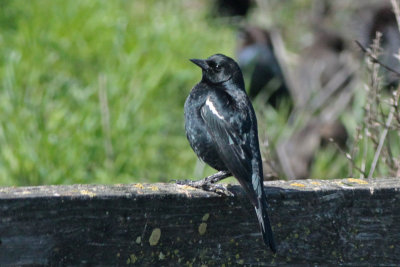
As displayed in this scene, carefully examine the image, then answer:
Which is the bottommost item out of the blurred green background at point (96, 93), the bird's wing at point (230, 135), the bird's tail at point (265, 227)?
the blurred green background at point (96, 93)

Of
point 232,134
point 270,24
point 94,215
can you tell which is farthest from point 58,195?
point 270,24

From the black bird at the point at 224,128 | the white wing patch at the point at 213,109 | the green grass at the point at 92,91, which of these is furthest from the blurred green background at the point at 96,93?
the white wing patch at the point at 213,109

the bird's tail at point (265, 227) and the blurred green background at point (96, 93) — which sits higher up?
the bird's tail at point (265, 227)

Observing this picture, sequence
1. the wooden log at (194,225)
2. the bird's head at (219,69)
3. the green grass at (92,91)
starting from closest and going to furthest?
the wooden log at (194,225)
the bird's head at (219,69)
the green grass at (92,91)

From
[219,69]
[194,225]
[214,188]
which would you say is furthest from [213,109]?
[194,225]

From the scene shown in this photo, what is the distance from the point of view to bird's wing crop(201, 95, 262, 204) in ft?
7.64

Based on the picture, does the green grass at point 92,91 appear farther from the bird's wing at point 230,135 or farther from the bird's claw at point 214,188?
the bird's claw at point 214,188

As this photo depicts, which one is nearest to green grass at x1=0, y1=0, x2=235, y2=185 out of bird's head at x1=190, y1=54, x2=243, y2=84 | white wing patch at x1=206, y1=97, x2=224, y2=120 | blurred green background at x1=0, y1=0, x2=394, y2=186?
blurred green background at x1=0, y1=0, x2=394, y2=186

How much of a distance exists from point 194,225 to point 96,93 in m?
2.77

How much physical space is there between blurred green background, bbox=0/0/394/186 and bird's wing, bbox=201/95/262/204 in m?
0.81

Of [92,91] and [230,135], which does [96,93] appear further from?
[230,135]

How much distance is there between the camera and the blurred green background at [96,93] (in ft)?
12.4

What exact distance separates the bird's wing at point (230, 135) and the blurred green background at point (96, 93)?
814mm

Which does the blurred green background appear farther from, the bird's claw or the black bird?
the bird's claw
